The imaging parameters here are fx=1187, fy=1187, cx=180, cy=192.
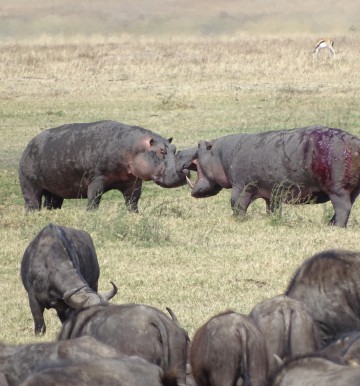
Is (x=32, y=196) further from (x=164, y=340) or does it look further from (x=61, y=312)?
(x=164, y=340)

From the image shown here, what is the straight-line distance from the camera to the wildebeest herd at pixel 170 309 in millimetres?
5329

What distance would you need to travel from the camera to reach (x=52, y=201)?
15406mm

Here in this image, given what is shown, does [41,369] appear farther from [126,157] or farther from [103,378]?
[126,157]

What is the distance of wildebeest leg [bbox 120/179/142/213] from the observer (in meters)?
14.8

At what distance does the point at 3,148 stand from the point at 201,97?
7937mm

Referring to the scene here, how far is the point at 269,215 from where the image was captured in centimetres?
1335

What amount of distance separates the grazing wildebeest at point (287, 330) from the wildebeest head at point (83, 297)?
1370mm

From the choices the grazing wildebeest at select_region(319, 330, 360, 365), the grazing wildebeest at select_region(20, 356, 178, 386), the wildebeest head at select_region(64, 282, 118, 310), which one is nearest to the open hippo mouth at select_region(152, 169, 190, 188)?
the wildebeest head at select_region(64, 282, 118, 310)

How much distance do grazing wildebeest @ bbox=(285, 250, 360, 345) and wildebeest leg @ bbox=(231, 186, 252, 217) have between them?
5367 mm

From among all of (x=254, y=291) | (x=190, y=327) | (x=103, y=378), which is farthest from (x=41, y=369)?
(x=254, y=291)

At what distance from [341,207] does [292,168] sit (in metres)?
0.79

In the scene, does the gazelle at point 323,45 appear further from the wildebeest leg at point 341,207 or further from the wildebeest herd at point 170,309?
the wildebeest leg at point 341,207

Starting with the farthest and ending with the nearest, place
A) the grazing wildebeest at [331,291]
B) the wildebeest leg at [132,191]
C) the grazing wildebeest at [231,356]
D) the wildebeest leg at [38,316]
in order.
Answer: the wildebeest leg at [132,191]
the wildebeest leg at [38,316]
the grazing wildebeest at [331,291]
the grazing wildebeest at [231,356]

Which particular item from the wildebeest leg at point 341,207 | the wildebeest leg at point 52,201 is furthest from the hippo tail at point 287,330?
the wildebeest leg at point 52,201
